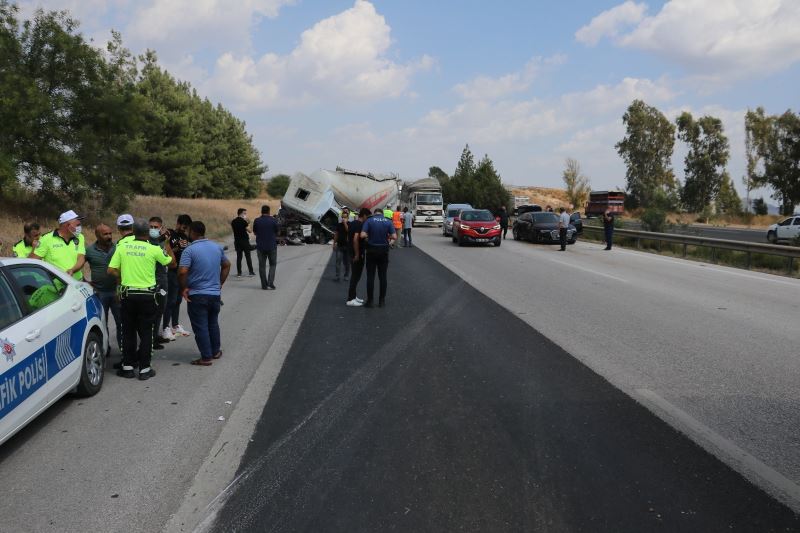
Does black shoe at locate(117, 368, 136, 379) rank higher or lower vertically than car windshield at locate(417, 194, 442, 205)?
lower

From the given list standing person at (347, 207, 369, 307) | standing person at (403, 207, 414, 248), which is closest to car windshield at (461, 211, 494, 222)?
standing person at (403, 207, 414, 248)

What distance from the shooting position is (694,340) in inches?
337

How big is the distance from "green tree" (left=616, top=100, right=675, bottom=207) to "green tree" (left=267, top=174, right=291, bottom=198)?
6120 centimetres

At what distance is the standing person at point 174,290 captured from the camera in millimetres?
8820

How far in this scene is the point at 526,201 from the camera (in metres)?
69.4

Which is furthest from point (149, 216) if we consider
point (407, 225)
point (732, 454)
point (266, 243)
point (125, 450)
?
point (732, 454)

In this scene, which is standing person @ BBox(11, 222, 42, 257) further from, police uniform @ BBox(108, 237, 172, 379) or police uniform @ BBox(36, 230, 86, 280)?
police uniform @ BBox(108, 237, 172, 379)

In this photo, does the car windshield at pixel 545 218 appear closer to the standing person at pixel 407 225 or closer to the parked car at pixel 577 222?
the parked car at pixel 577 222

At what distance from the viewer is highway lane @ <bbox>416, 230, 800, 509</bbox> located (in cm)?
502

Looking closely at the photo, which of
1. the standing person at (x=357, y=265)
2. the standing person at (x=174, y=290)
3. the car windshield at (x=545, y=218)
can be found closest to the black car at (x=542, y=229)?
the car windshield at (x=545, y=218)

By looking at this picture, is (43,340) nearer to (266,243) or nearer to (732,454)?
(732,454)

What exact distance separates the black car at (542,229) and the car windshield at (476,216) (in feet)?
8.76

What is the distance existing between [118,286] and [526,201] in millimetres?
64744

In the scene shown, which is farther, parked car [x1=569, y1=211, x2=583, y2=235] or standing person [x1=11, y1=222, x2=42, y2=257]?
parked car [x1=569, y1=211, x2=583, y2=235]
